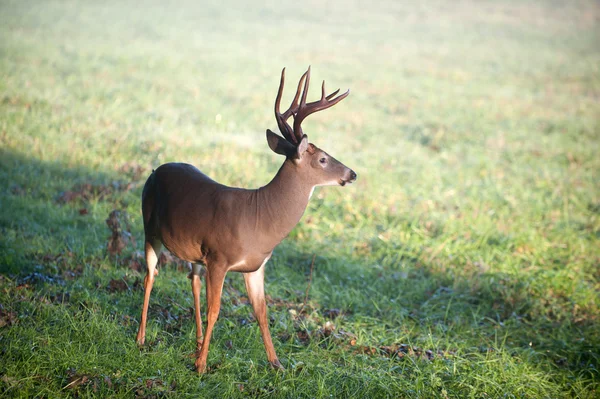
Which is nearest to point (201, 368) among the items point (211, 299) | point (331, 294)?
point (211, 299)

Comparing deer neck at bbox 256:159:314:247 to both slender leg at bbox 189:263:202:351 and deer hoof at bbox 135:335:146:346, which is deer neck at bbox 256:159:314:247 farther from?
deer hoof at bbox 135:335:146:346

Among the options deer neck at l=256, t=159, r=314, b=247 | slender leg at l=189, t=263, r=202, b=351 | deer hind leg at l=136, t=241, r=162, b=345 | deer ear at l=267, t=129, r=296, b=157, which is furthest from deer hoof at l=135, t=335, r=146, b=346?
deer ear at l=267, t=129, r=296, b=157

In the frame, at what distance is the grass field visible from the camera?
4.54m

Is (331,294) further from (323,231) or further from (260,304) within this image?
(260,304)

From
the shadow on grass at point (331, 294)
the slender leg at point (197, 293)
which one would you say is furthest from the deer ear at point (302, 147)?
the shadow on grass at point (331, 294)

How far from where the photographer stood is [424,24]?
30031 mm

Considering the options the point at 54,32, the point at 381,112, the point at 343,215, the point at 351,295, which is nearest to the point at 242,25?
the point at 54,32

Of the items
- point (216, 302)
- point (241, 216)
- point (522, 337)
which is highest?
point (241, 216)

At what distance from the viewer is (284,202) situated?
168 inches

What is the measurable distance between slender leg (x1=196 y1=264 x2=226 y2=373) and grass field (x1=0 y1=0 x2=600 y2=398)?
12 cm

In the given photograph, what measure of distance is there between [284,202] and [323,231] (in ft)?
11.8

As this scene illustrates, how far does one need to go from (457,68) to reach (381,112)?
7.54m

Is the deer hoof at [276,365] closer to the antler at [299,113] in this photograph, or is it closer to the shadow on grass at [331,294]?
the shadow on grass at [331,294]

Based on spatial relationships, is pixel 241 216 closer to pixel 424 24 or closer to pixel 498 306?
pixel 498 306
